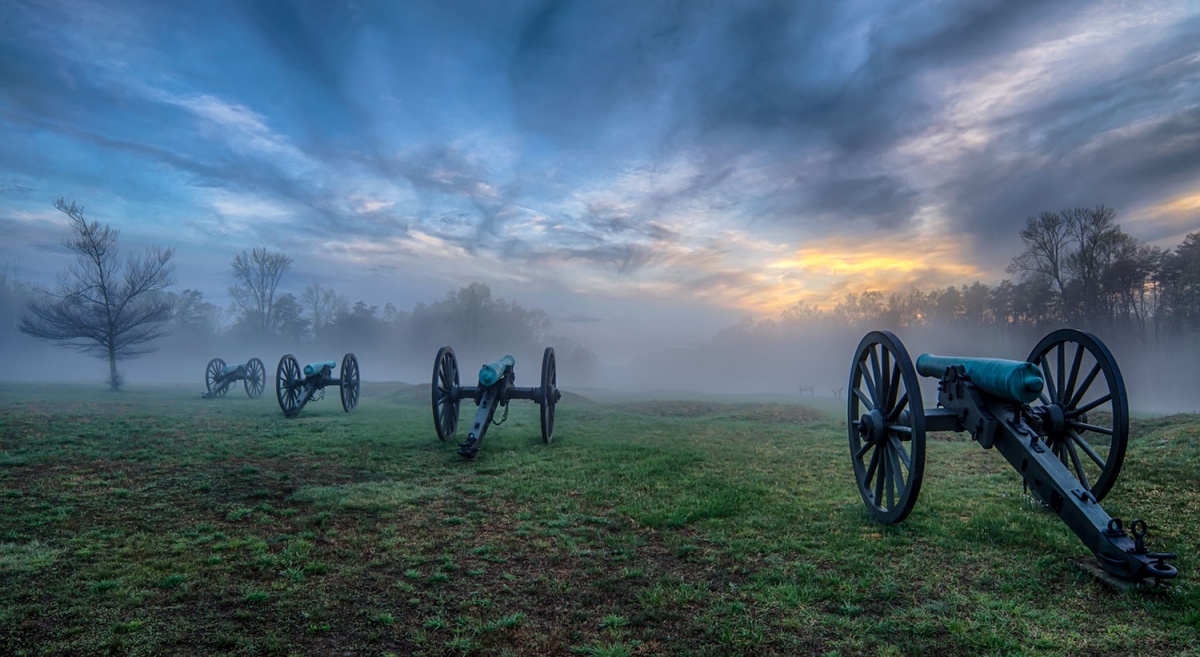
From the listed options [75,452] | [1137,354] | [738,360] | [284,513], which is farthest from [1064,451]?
[738,360]

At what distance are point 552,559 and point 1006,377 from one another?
15.2 feet

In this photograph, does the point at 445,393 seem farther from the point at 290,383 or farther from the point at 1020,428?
the point at 1020,428

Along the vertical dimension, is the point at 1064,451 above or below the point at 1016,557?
above

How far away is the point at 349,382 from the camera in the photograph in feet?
60.5

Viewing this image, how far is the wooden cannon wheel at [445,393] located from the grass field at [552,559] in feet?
5.50

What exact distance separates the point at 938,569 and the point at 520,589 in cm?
361

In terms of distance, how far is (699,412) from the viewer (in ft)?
77.5

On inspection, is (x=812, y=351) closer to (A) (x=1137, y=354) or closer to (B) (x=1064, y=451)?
(A) (x=1137, y=354)

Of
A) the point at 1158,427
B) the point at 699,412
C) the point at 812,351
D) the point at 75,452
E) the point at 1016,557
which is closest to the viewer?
the point at 1016,557

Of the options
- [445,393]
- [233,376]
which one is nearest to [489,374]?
[445,393]

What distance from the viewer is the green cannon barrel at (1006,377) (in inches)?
183

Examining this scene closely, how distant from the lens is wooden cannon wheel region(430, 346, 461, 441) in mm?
10648

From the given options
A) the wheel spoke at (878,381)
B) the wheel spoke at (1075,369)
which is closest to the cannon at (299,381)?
the wheel spoke at (878,381)

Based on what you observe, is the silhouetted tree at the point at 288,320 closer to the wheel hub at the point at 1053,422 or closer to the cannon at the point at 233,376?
the cannon at the point at 233,376
